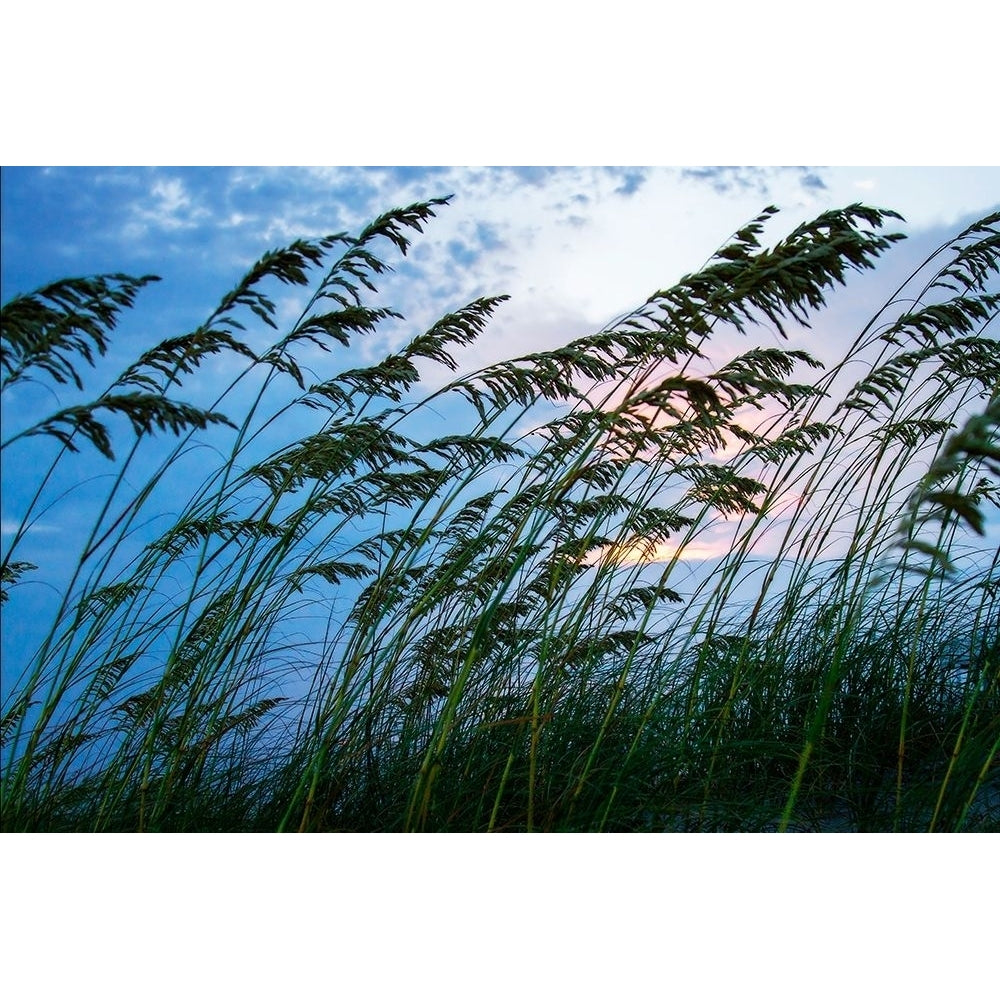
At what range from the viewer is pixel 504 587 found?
6.14ft

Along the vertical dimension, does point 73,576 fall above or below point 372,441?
below

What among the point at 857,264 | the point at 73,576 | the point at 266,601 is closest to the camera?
the point at 857,264

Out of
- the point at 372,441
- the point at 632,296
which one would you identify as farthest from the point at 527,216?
the point at 372,441

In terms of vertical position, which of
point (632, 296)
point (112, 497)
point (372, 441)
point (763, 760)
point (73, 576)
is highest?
point (632, 296)

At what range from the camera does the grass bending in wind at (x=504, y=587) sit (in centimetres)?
214

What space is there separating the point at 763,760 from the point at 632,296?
1.78 m

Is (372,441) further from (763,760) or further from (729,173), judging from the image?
(729,173)

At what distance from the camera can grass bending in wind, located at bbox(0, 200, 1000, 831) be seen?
7.03 ft
